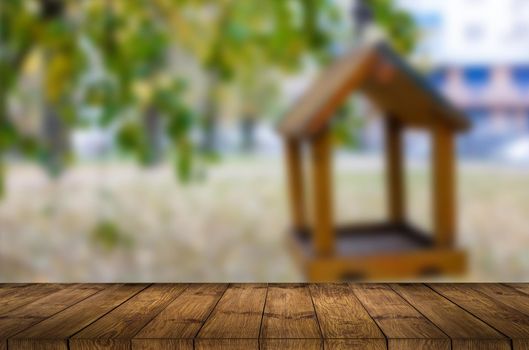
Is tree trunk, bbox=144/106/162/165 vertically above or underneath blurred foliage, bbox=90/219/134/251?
above

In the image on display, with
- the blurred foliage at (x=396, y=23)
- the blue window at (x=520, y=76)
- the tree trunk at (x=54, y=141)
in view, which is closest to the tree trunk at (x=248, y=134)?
the blurred foliage at (x=396, y=23)

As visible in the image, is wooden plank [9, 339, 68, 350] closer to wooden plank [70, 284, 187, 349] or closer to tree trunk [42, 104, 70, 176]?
wooden plank [70, 284, 187, 349]

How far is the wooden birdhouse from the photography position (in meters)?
1.30

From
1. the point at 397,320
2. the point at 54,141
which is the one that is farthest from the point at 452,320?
the point at 54,141

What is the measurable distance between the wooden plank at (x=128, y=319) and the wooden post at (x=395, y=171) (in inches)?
32.7

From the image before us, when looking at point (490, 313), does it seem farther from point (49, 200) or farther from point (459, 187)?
point (49, 200)

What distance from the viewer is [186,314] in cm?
83

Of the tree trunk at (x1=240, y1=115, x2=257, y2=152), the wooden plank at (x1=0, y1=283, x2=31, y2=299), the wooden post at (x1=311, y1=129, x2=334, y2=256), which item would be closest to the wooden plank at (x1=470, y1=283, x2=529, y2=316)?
the wooden post at (x1=311, y1=129, x2=334, y2=256)

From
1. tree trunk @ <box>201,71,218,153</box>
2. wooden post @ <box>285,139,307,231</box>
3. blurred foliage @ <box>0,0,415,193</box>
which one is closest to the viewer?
wooden post @ <box>285,139,307,231</box>

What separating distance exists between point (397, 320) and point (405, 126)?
889mm

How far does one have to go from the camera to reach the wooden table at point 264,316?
719 millimetres

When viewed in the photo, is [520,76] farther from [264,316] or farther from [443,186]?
[264,316]

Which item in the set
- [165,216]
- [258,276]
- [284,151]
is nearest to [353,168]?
[284,151]

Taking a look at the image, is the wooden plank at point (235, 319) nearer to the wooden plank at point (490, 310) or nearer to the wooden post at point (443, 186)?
the wooden plank at point (490, 310)
